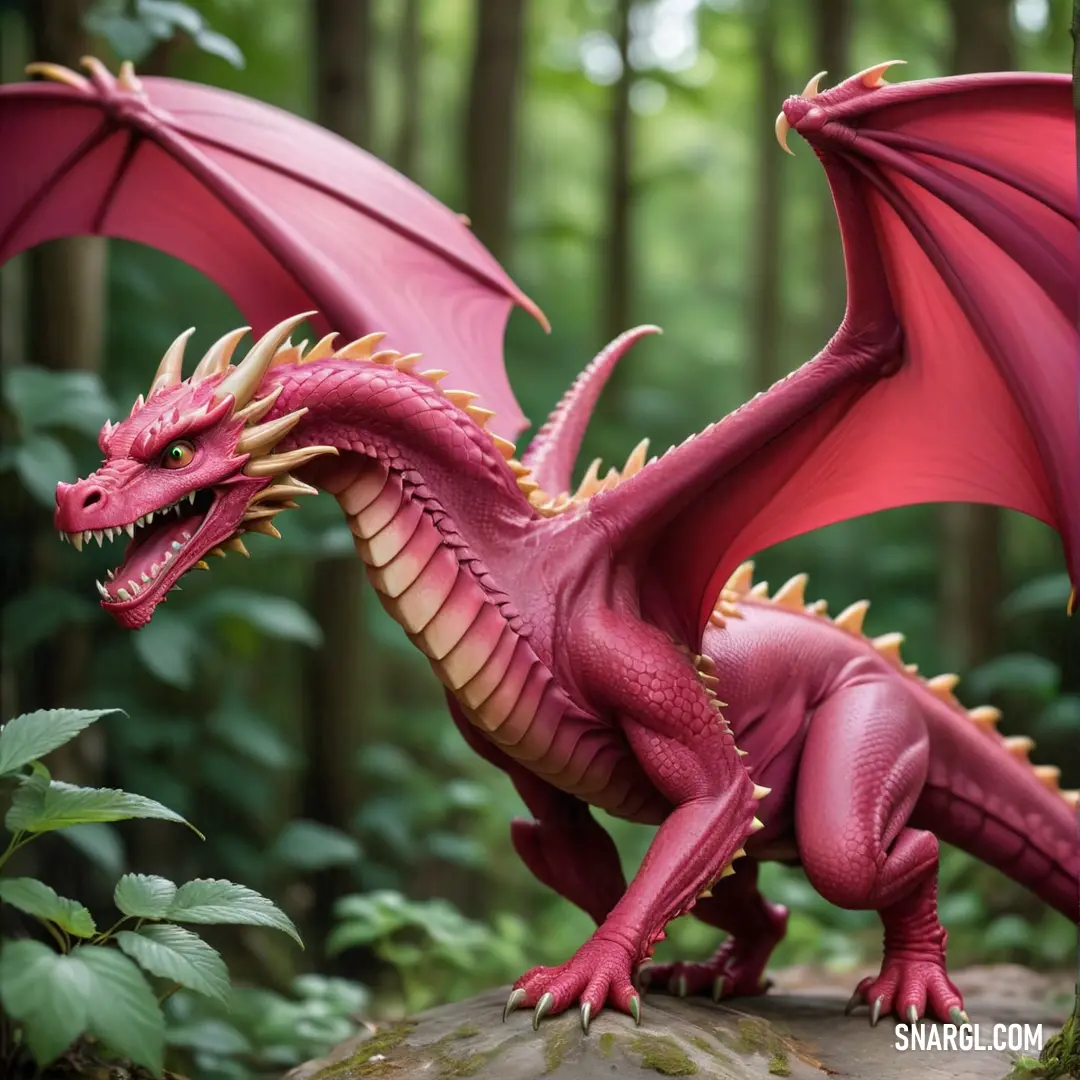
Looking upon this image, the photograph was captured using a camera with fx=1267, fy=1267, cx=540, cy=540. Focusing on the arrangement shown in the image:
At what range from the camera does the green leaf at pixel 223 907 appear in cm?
177

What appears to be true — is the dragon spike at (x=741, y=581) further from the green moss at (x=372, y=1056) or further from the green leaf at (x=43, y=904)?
the green leaf at (x=43, y=904)

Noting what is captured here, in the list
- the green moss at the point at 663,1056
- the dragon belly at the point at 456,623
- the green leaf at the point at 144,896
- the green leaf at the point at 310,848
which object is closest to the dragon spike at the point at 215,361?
the dragon belly at the point at 456,623

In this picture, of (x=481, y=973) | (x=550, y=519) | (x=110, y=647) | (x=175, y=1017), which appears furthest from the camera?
(x=481, y=973)

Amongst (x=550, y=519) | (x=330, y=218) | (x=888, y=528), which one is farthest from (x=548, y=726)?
(x=888, y=528)

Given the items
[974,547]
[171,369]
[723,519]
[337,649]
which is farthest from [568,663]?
[974,547]

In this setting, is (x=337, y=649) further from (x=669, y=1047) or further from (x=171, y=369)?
(x=669, y=1047)

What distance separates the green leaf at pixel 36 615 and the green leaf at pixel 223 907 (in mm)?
1927

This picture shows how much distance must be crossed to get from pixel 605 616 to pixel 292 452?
57 centimetres

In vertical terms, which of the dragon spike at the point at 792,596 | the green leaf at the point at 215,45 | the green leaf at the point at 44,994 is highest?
the green leaf at the point at 215,45

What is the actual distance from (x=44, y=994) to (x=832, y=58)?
5.83 meters

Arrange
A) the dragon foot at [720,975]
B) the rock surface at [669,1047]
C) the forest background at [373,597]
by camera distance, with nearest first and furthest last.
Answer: the rock surface at [669,1047], the dragon foot at [720,975], the forest background at [373,597]

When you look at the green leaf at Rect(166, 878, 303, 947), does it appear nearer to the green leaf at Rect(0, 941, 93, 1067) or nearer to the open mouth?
the green leaf at Rect(0, 941, 93, 1067)

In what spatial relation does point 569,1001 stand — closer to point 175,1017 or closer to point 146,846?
point 175,1017

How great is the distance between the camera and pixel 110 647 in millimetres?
3941
